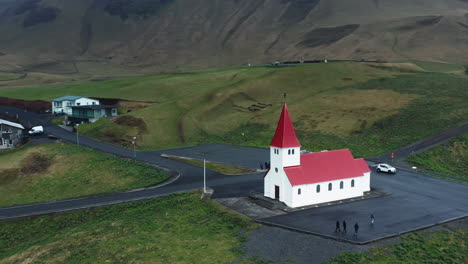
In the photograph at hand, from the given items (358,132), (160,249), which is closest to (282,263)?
(160,249)

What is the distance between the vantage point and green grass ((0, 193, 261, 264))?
43625 millimetres

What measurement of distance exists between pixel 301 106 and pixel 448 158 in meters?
44.2

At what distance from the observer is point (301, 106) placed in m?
118

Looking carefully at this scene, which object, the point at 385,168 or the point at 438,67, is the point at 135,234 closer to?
the point at 385,168

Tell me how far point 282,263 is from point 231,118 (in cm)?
7623

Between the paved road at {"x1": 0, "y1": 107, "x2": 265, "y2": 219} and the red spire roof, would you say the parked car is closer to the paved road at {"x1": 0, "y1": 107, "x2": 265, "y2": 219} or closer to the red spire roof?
the paved road at {"x1": 0, "y1": 107, "x2": 265, "y2": 219}

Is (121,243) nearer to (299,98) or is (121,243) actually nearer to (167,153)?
(167,153)

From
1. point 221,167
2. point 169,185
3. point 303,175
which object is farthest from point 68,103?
point 303,175

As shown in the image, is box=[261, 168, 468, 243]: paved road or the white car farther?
the white car

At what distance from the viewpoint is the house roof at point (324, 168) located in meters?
56.5

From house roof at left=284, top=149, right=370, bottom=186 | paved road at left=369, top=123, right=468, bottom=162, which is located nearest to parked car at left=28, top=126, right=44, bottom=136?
house roof at left=284, top=149, right=370, bottom=186

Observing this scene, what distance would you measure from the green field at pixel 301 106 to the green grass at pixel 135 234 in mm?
38580

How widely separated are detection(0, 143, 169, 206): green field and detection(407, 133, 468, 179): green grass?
43.4 m

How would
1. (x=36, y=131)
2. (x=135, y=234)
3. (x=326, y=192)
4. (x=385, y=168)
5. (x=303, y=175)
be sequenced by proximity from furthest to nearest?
(x=36, y=131), (x=385, y=168), (x=326, y=192), (x=303, y=175), (x=135, y=234)
